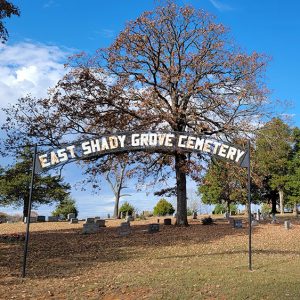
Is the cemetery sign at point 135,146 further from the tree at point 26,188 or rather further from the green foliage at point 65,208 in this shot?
the green foliage at point 65,208

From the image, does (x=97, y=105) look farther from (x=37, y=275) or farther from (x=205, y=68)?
(x=37, y=275)

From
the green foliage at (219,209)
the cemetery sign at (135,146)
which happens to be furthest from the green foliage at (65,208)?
the cemetery sign at (135,146)

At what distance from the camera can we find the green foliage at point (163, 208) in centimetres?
4997

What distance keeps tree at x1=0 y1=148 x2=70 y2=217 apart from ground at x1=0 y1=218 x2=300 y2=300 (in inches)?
953

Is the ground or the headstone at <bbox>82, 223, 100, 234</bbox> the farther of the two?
the headstone at <bbox>82, 223, 100, 234</bbox>

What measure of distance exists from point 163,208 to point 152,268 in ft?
127

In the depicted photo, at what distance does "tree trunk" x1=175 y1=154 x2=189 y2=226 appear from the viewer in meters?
24.3

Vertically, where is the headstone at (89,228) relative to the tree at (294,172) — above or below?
below

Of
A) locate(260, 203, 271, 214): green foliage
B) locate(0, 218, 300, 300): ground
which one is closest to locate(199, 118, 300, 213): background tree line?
locate(260, 203, 271, 214): green foliage

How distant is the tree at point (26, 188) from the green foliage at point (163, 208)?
1117 cm

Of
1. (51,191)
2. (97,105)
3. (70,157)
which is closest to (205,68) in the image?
(97,105)

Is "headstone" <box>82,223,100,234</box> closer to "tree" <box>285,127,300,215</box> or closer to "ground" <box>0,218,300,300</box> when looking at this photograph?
"ground" <box>0,218,300,300</box>

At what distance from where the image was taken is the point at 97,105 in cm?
2377

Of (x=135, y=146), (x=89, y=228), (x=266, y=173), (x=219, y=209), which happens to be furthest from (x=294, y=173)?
(x=135, y=146)
